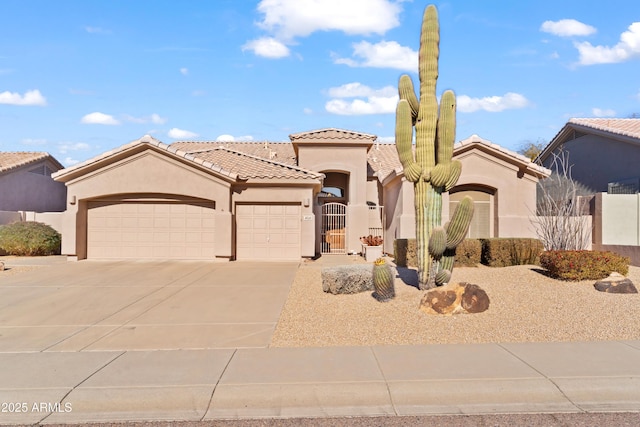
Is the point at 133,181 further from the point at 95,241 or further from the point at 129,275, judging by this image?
the point at 129,275

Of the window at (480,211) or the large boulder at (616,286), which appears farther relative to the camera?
the window at (480,211)

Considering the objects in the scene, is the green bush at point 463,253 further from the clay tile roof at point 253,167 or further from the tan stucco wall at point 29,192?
the tan stucco wall at point 29,192

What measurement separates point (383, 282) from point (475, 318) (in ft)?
5.96

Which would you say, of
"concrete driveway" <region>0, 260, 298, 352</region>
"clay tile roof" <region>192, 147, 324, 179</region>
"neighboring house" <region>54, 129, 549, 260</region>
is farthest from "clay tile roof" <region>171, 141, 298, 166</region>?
"concrete driveway" <region>0, 260, 298, 352</region>

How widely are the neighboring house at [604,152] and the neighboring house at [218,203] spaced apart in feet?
9.46

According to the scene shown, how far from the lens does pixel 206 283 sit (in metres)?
13.1

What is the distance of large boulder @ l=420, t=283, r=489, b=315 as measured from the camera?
8.80m

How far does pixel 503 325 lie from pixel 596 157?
18013 millimetres

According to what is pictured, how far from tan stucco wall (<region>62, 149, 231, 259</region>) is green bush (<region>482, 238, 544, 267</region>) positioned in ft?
29.5

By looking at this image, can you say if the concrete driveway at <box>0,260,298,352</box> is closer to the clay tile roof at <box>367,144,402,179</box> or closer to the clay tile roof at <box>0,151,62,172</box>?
the clay tile roof at <box>367,144,402,179</box>

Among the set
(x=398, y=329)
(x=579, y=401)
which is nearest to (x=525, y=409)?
(x=579, y=401)

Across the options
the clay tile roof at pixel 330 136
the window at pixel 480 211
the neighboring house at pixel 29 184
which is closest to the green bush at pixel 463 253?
the window at pixel 480 211

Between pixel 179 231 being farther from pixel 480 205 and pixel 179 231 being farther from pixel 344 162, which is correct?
pixel 480 205

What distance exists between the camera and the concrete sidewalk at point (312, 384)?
5.31 m
